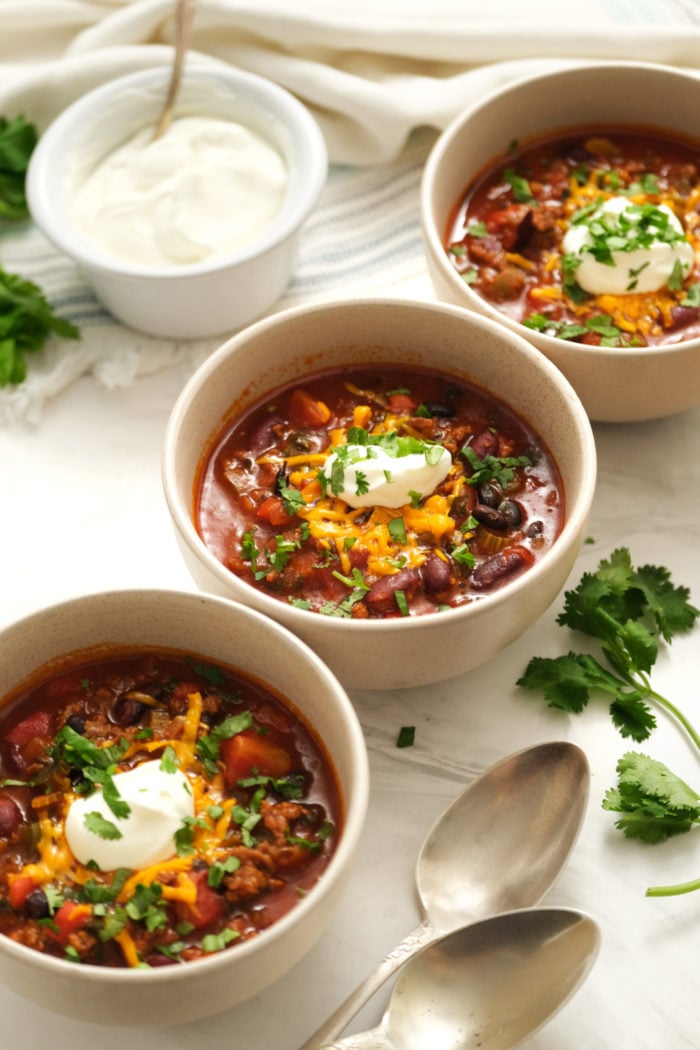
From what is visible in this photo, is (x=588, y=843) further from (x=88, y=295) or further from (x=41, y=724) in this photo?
(x=88, y=295)

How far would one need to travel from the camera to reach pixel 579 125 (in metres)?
4.14

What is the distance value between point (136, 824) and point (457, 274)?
1734mm

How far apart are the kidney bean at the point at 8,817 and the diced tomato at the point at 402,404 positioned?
1378 millimetres

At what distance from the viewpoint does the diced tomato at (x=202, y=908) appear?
2564 millimetres

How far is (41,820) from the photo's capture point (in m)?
2.70

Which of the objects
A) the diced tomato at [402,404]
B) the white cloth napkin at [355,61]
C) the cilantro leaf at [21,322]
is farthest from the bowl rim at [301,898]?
the white cloth napkin at [355,61]

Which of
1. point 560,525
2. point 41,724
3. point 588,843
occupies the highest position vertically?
point 560,525

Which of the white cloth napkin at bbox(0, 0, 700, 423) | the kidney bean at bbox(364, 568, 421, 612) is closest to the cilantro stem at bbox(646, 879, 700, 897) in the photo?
the kidney bean at bbox(364, 568, 421, 612)

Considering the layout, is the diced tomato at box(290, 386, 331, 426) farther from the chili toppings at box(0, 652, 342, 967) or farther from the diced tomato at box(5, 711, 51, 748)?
the diced tomato at box(5, 711, 51, 748)

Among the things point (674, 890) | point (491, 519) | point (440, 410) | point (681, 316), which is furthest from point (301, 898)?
point (681, 316)

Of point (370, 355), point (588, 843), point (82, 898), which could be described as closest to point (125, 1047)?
point (82, 898)

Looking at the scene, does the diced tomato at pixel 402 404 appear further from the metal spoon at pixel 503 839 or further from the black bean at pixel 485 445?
the metal spoon at pixel 503 839

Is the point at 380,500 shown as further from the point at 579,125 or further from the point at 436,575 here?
the point at 579,125

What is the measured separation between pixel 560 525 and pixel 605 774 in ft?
1.99
